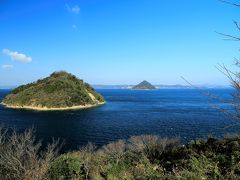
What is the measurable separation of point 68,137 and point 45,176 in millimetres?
33001

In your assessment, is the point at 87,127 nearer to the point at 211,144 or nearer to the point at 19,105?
the point at 211,144

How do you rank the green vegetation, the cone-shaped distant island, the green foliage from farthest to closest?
the cone-shaped distant island, the green foliage, the green vegetation

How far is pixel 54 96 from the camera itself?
111 m

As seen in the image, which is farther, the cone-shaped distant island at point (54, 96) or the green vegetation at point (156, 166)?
the cone-shaped distant island at point (54, 96)

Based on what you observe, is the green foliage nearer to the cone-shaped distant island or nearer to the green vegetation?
the green vegetation

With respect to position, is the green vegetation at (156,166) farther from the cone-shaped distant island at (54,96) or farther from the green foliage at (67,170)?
the cone-shaped distant island at (54,96)

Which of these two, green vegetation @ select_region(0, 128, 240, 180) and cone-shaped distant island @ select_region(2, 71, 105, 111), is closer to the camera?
green vegetation @ select_region(0, 128, 240, 180)

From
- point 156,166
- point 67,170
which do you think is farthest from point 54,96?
point 156,166

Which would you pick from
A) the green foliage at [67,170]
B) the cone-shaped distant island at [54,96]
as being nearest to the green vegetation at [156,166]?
the green foliage at [67,170]

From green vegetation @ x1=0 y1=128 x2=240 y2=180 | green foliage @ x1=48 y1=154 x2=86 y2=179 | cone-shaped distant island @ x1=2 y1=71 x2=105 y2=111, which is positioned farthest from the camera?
cone-shaped distant island @ x1=2 y1=71 x2=105 y2=111

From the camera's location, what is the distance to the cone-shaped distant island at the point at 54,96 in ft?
350

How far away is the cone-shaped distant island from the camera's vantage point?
107 metres

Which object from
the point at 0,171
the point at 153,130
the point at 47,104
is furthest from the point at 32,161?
the point at 47,104

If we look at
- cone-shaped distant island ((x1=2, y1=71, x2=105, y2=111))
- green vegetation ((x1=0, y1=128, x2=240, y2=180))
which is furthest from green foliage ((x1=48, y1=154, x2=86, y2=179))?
cone-shaped distant island ((x1=2, y1=71, x2=105, y2=111))
